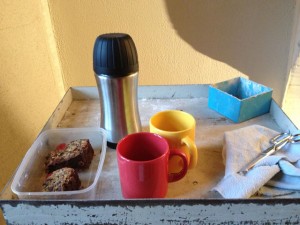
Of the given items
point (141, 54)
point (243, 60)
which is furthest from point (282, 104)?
point (141, 54)

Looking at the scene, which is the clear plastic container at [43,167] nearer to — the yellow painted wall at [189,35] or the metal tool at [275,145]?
the metal tool at [275,145]

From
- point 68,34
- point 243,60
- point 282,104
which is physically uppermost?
point 68,34

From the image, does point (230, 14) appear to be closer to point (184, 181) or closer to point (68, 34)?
point (68, 34)

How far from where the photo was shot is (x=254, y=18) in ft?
3.06

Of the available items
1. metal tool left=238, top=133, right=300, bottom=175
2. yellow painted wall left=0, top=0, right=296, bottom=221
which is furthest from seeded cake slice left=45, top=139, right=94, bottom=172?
yellow painted wall left=0, top=0, right=296, bottom=221

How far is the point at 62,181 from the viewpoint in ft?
1.27

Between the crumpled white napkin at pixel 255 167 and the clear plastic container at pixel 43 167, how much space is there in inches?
7.4

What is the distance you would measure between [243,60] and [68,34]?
63cm

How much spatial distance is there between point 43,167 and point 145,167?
207mm

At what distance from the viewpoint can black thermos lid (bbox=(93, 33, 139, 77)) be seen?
0.44 m

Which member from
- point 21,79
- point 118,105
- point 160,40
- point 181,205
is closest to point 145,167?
point 181,205

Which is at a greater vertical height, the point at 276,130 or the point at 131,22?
the point at 131,22

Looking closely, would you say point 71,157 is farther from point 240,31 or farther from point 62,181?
point 240,31

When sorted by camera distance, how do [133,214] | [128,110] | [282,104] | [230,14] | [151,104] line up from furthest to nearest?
[282,104] → [230,14] → [151,104] → [128,110] → [133,214]
